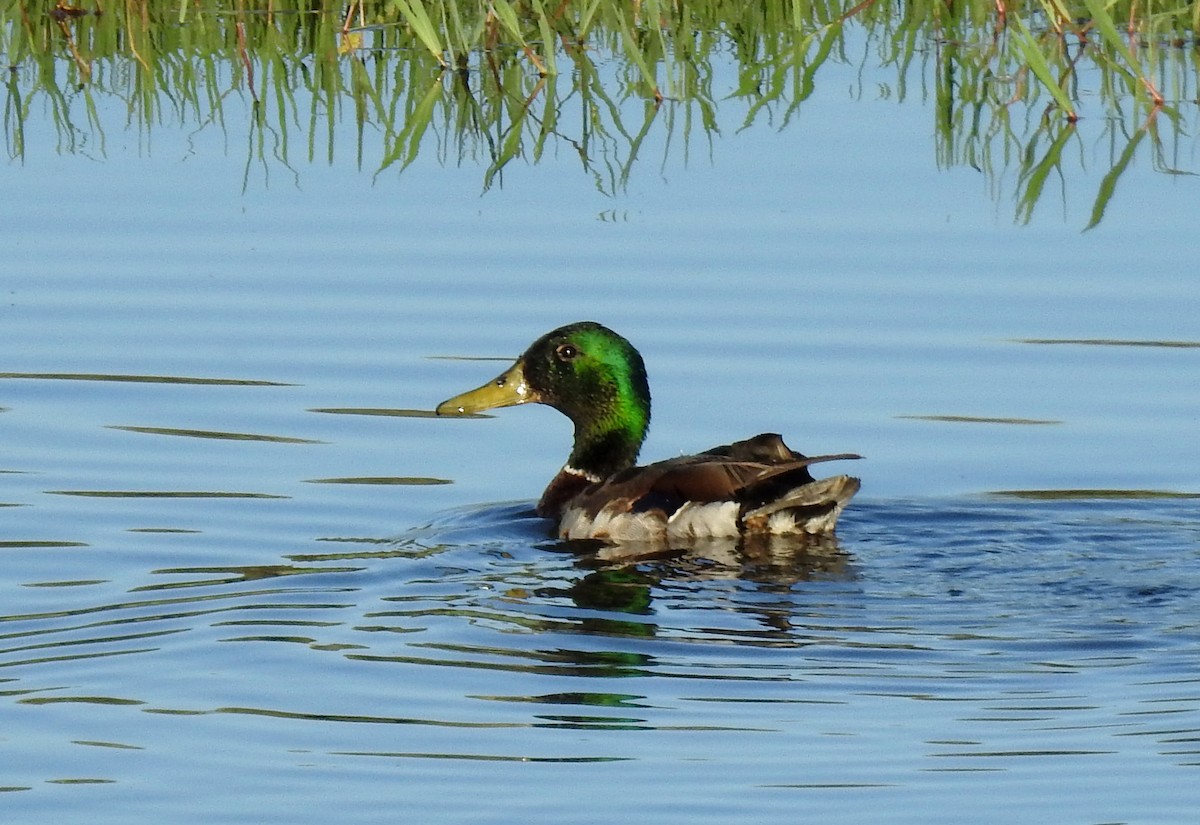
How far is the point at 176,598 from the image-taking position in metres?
7.82

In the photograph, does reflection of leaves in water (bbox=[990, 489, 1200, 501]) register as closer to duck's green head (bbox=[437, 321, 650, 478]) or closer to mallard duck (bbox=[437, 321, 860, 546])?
mallard duck (bbox=[437, 321, 860, 546])

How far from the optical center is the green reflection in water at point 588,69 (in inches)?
496

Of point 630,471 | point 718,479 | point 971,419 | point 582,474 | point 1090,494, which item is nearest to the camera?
point 718,479

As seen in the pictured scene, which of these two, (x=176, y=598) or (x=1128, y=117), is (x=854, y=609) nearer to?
(x=176, y=598)

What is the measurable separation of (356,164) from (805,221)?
7.24 feet

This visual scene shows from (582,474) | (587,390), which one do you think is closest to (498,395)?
(587,390)

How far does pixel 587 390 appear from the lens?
32.9 feet

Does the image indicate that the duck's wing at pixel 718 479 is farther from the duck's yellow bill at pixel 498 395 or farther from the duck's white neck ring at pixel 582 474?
the duck's yellow bill at pixel 498 395

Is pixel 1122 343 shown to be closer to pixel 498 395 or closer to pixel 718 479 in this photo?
pixel 718 479

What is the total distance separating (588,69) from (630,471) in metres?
4.96

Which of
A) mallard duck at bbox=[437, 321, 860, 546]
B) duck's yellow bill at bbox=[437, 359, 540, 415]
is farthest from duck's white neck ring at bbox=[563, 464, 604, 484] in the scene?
duck's yellow bill at bbox=[437, 359, 540, 415]

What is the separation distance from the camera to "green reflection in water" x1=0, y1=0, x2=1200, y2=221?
12.6 m

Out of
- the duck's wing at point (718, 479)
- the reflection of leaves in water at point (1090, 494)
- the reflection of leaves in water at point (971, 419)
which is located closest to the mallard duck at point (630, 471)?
the duck's wing at point (718, 479)

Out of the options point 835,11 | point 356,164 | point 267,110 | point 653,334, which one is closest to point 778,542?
point 653,334
